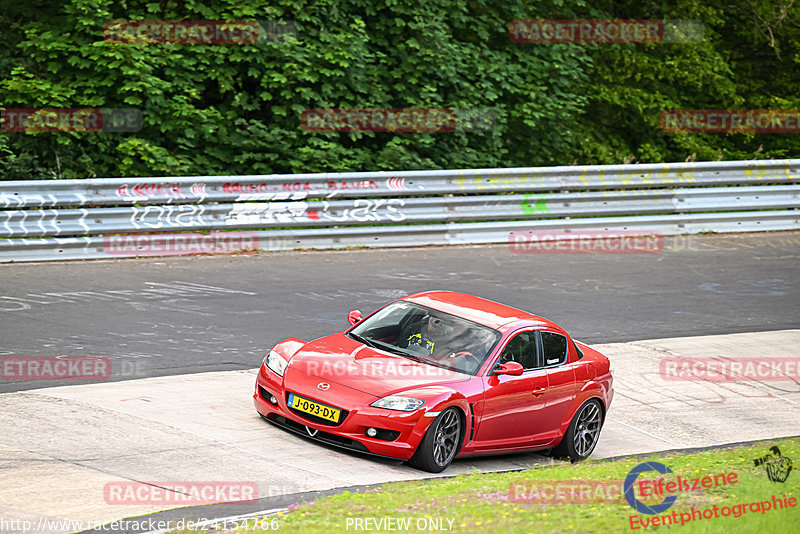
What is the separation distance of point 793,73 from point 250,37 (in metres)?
15.0

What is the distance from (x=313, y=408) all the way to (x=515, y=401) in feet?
6.17

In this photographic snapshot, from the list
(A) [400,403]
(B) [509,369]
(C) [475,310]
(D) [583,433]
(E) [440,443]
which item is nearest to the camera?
(A) [400,403]

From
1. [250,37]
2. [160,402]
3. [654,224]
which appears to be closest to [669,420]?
[160,402]

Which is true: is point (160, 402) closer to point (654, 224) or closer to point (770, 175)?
point (654, 224)

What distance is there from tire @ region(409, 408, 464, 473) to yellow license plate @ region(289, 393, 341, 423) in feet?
2.50

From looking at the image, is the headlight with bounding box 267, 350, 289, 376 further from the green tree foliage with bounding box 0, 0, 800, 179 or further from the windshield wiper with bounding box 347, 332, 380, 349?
the green tree foliage with bounding box 0, 0, 800, 179

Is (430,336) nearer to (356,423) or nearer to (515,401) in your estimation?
(515,401)

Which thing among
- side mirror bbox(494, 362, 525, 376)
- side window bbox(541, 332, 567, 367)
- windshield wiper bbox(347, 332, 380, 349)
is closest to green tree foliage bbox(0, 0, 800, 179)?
windshield wiper bbox(347, 332, 380, 349)

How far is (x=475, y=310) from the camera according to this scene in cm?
1019

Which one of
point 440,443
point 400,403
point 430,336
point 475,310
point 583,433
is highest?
point 475,310

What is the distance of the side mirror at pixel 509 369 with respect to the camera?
9.42 metres

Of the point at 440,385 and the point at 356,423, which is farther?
the point at 440,385

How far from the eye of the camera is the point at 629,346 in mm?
13633

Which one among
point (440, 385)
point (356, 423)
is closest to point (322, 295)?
point (440, 385)
